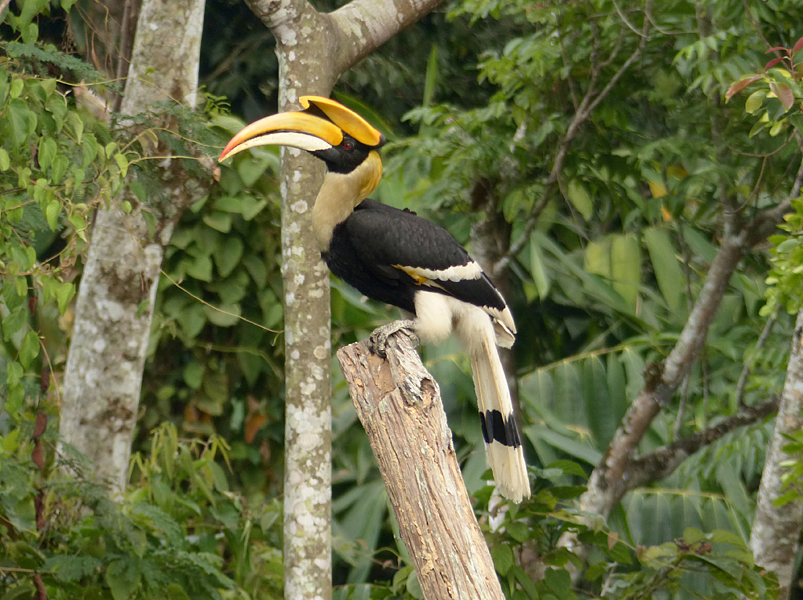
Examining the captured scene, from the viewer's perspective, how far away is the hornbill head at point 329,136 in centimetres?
256

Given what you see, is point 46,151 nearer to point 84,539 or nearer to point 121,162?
point 121,162

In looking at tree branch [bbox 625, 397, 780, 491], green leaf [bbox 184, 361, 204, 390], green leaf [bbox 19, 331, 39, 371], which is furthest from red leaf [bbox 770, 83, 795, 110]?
green leaf [bbox 184, 361, 204, 390]

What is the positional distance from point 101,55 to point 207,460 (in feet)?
8.37

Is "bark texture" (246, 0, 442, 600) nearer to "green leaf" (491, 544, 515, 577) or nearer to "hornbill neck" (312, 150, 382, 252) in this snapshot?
"hornbill neck" (312, 150, 382, 252)

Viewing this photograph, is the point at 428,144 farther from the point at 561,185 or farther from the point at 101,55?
the point at 101,55

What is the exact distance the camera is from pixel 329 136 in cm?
277

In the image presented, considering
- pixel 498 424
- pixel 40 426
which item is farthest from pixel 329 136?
pixel 40 426

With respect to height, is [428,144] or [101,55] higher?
[101,55]

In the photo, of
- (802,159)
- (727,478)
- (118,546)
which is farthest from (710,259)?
(118,546)

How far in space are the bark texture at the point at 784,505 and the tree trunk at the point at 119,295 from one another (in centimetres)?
249

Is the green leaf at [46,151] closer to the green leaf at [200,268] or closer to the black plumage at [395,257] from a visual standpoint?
the black plumage at [395,257]

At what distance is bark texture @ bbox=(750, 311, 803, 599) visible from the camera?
127 inches

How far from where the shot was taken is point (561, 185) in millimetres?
3752

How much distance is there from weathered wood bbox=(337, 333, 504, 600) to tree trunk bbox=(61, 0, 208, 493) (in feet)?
5.53
